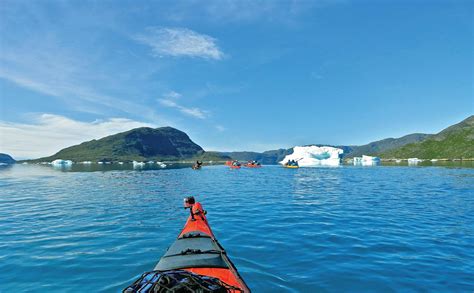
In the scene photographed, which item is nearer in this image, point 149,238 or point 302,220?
point 149,238

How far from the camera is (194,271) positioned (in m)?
7.03

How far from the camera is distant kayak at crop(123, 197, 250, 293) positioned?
209 inches

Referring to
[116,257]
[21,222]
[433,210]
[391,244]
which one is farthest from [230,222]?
[433,210]

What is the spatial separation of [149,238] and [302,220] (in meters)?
10.4

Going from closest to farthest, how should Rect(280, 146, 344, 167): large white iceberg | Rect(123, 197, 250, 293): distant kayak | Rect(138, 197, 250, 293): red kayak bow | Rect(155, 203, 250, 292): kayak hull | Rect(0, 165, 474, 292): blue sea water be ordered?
Rect(123, 197, 250, 293): distant kayak → Rect(138, 197, 250, 293): red kayak bow → Rect(155, 203, 250, 292): kayak hull → Rect(0, 165, 474, 292): blue sea water → Rect(280, 146, 344, 167): large white iceberg

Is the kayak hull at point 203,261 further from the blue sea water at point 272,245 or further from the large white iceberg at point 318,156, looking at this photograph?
the large white iceberg at point 318,156

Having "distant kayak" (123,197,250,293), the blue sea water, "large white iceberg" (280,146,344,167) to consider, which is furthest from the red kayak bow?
"large white iceberg" (280,146,344,167)

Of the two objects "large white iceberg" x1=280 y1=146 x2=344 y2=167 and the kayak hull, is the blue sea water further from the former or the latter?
"large white iceberg" x1=280 y1=146 x2=344 y2=167

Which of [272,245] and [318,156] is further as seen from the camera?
[318,156]

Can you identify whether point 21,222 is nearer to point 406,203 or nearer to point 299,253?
point 299,253

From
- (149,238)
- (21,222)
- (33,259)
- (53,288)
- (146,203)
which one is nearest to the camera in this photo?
(53,288)

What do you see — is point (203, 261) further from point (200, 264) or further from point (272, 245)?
point (272, 245)

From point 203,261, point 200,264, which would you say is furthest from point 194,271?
point 203,261

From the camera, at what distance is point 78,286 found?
28.8 feet
